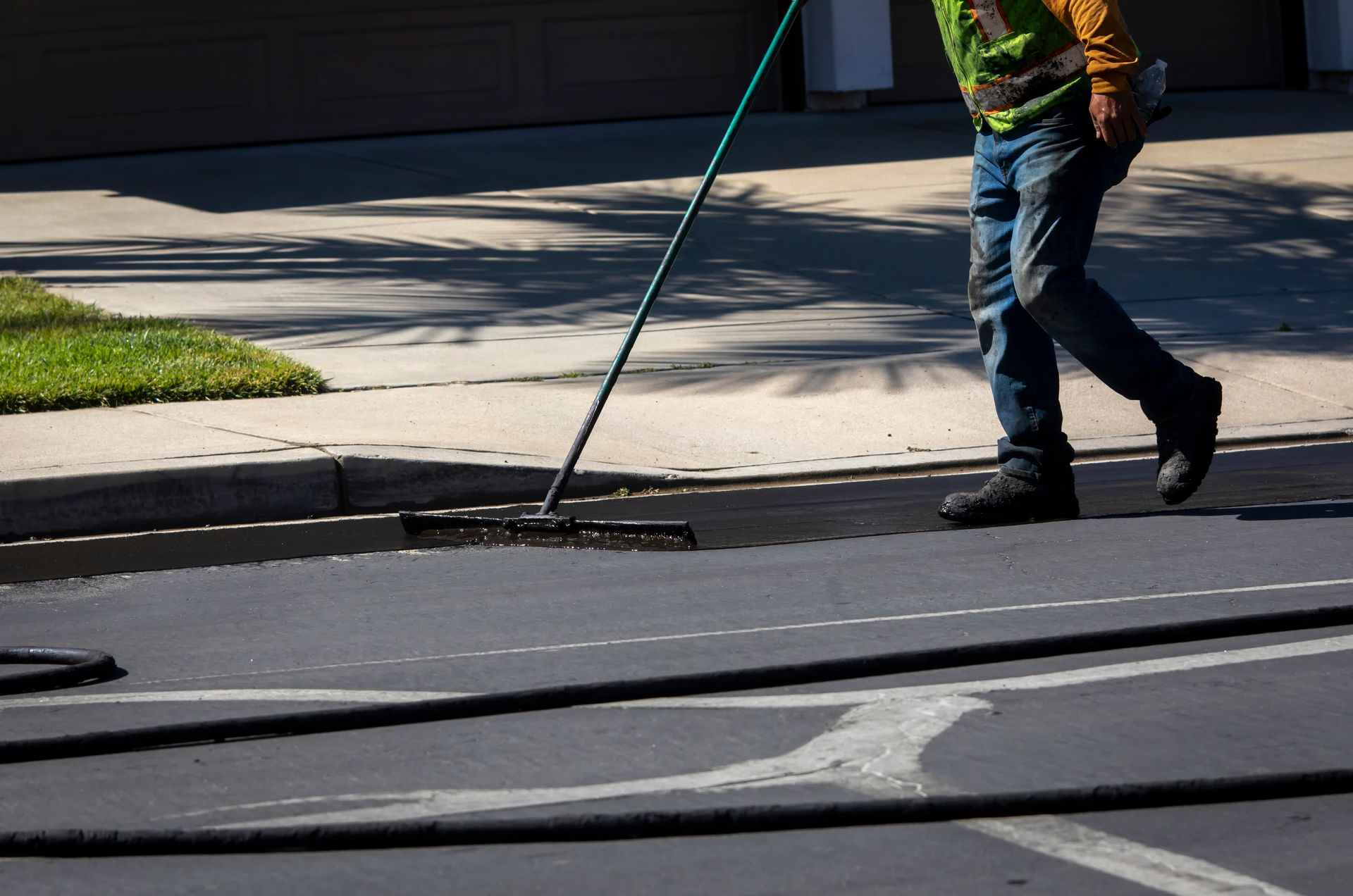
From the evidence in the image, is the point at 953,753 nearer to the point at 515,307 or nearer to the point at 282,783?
the point at 282,783

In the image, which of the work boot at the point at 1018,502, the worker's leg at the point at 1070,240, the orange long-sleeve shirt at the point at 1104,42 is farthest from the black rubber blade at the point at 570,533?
the orange long-sleeve shirt at the point at 1104,42

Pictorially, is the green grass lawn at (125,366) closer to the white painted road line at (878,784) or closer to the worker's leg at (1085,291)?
the worker's leg at (1085,291)

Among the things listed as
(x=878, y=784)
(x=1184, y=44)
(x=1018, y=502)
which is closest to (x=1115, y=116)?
(x=1018, y=502)

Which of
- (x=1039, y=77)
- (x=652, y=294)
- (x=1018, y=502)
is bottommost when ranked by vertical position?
(x=1018, y=502)

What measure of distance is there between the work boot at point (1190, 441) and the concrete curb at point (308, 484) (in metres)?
1.23

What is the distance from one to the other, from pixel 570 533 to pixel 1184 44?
12844mm

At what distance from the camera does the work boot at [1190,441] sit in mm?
5305

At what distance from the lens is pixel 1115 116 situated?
498cm

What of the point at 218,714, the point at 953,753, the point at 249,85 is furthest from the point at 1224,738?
the point at 249,85

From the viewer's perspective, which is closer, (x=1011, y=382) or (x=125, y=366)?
(x=1011, y=382)

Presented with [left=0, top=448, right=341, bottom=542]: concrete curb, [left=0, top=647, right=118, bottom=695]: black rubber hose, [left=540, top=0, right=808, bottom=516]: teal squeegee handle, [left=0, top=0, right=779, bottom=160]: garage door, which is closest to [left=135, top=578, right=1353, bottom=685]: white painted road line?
[left=0, top=647, right=118, bottom=695]: black rubber hose

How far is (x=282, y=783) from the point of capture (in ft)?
11.1

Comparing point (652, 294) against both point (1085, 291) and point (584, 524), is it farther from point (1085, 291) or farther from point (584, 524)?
point (1085, 291)

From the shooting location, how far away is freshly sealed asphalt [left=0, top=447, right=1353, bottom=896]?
9.66 feet
